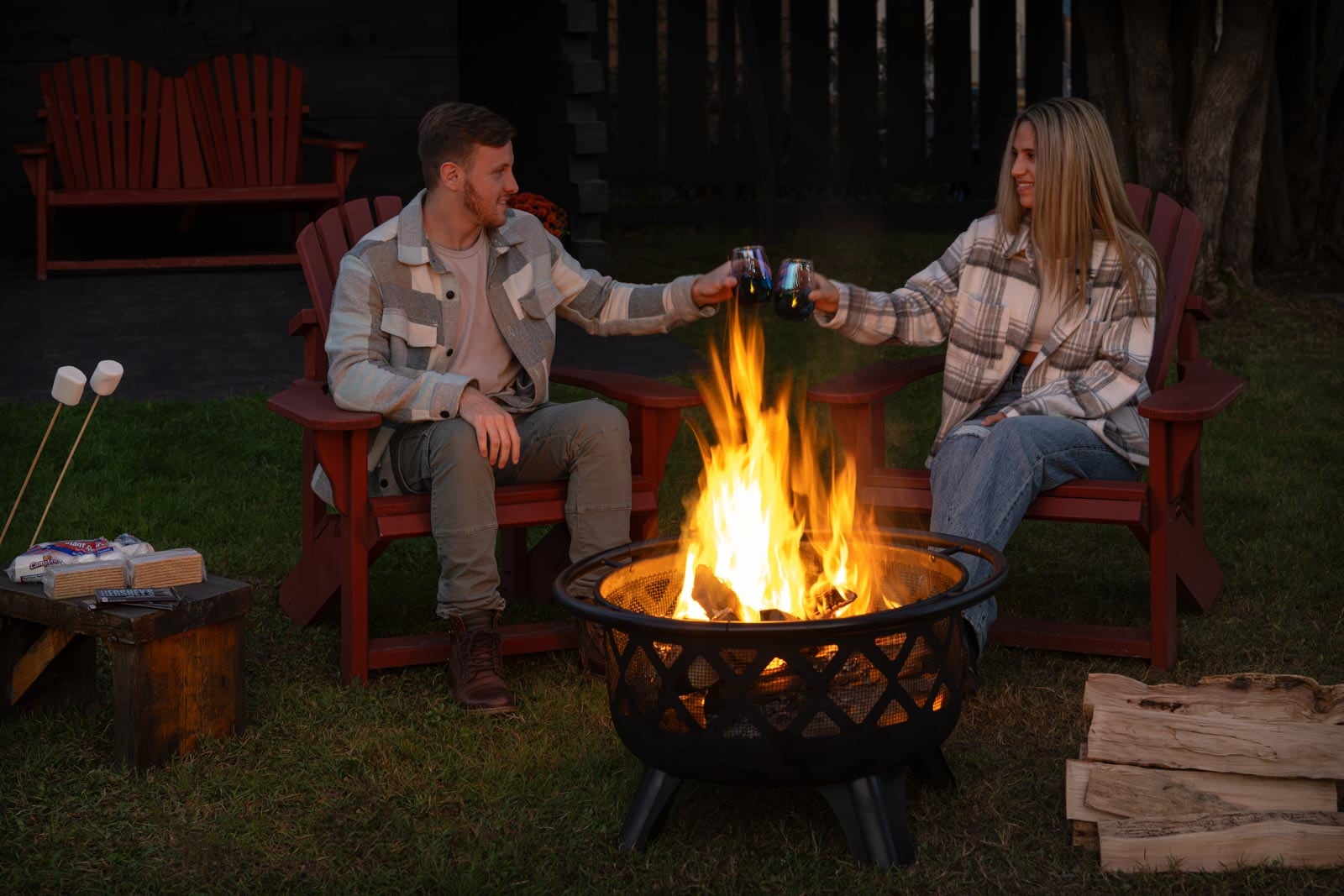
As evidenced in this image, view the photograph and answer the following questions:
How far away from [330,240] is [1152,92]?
157 inches

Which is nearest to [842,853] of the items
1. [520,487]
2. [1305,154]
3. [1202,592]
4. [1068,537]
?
[520,487]

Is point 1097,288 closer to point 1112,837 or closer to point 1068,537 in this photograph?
point 1068,537

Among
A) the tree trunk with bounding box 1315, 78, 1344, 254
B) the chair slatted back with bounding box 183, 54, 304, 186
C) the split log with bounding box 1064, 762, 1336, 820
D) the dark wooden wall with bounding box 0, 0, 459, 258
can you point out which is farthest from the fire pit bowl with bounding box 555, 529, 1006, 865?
the dark wooden wall with bounding box 0, 0, 459, 258

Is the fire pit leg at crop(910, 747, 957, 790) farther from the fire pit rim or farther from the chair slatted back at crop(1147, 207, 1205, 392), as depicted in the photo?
the chair slatted back at crop(1147, 207, 1205, 392)

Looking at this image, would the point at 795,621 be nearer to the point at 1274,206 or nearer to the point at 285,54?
the point at 1274,206

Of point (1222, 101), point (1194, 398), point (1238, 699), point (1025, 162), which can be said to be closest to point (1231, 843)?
point (1238, 699)

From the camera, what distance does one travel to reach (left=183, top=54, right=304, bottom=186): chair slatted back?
760cm

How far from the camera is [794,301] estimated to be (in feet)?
10.0

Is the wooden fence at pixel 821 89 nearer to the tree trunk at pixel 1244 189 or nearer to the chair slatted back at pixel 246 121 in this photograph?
the chair slatted back at pixel 246 121

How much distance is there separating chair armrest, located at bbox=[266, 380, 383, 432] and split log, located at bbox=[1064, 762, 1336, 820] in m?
1.48

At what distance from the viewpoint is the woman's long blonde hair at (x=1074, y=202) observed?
135 inches

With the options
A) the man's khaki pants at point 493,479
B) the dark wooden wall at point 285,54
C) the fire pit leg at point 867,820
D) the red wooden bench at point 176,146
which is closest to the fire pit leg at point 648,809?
the fire pit leg at point 867,820

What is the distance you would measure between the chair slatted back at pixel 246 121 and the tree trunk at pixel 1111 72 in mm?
3619

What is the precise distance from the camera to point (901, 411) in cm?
552
